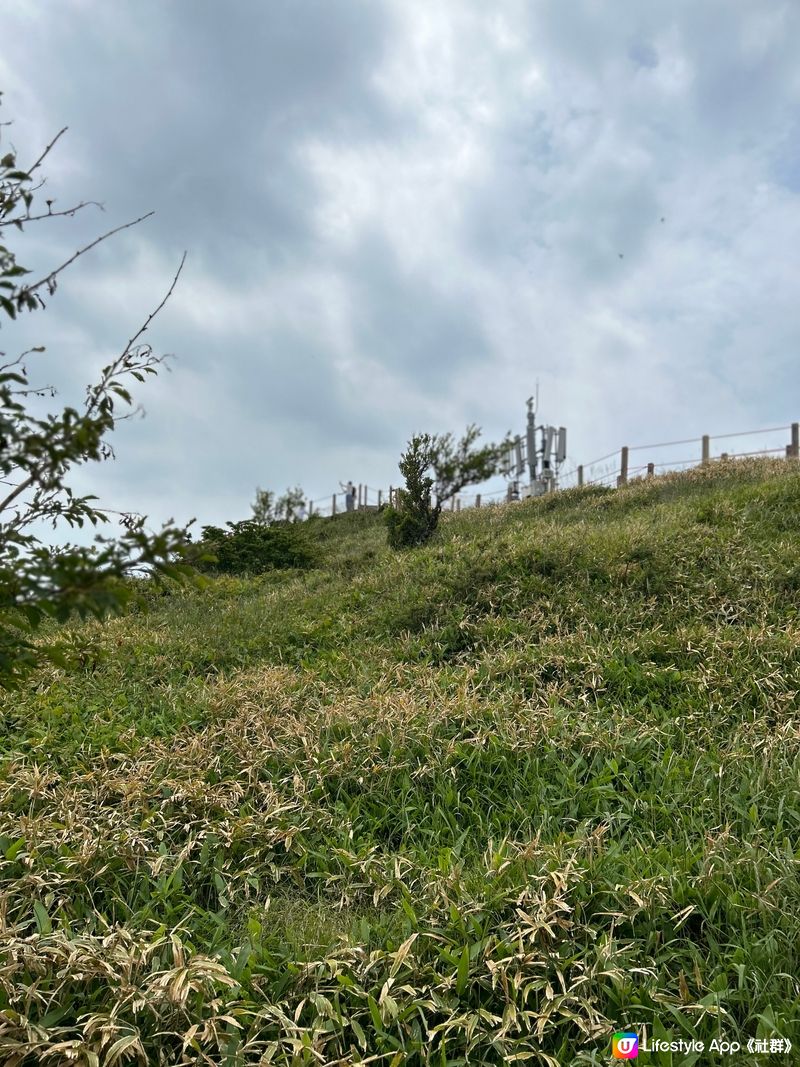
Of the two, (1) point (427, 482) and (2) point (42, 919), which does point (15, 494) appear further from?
(1) point (427, 482)

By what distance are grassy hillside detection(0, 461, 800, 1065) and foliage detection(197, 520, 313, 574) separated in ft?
25.7

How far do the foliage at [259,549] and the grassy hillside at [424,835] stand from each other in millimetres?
7842

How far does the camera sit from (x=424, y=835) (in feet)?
13.6

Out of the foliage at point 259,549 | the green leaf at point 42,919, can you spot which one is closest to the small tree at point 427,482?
the foliage at point 259,549

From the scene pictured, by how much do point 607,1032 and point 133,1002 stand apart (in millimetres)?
1806

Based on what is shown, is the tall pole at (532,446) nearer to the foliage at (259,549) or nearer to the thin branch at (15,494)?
the foliage at (259,549)

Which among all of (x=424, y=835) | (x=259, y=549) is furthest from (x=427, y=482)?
(x=424, y=835)

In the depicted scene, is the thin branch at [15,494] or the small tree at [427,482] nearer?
the thin branch at [15,494]

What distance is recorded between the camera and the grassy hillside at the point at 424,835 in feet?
8.80

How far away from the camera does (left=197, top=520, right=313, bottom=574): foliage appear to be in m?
16.1

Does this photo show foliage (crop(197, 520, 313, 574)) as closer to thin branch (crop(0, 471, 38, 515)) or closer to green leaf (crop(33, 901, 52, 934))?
green leaf (crop(33, 901, 52, 934))

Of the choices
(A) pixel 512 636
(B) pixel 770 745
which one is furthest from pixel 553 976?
(A) pixel 512 636

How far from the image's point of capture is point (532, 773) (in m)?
4.59

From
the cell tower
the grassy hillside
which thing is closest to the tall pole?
the cell tower
